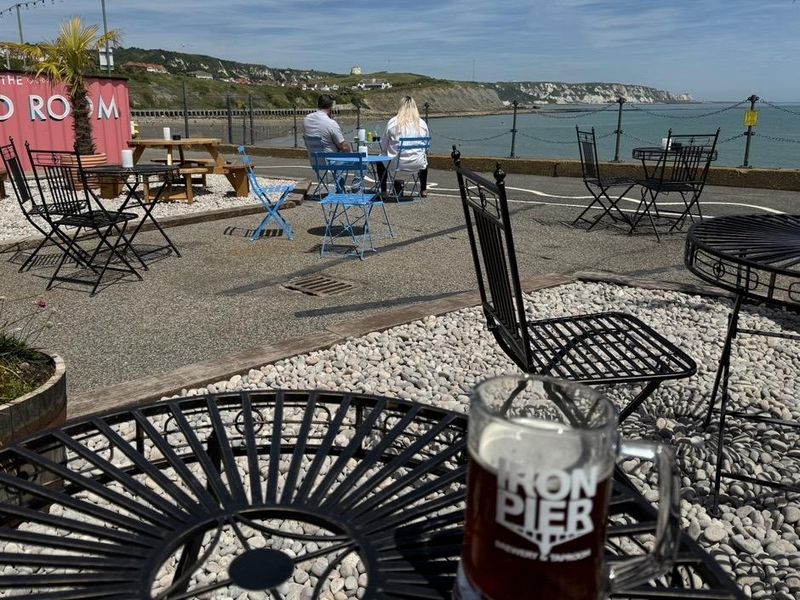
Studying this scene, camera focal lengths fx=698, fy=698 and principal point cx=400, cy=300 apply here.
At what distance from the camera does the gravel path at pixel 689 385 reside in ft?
7.74

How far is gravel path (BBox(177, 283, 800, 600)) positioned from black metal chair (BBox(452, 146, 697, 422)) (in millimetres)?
522

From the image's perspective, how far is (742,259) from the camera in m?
2.14

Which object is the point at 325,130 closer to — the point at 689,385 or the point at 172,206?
the point at 172,206

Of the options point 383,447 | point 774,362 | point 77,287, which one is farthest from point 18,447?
point 77,287

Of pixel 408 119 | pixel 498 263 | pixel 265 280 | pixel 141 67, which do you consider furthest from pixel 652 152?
pixel 141 67

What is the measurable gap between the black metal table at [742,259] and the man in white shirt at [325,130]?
650cm

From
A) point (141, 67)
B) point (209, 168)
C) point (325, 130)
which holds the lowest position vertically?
point (209, 168)

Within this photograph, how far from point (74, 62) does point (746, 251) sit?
1094cm

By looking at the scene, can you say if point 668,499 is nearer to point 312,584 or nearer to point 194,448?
point 194,448

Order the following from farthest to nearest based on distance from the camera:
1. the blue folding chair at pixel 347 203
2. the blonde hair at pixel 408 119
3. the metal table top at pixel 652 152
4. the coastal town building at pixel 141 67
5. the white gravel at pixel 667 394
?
1. the coastal town building at pixel 141 67
2. the blonde hair at pixel 408 119
3. the metal table top at pixel 652 152
4. the blue folding chair at pixel 347 203
5. the white gravel at pixel 667 394

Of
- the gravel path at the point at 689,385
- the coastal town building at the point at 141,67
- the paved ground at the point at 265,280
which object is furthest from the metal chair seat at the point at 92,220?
the coastal town building at the point at 141,67

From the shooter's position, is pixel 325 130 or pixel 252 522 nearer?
pixel 252 522


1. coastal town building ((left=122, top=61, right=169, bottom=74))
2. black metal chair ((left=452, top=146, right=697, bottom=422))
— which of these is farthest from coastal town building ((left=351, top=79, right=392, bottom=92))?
black metal chair ((left=452, top=146, right=697, bottom=422))

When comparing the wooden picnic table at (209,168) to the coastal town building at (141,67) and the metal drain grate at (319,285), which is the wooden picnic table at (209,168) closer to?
the metal drain grate at (319,285)
